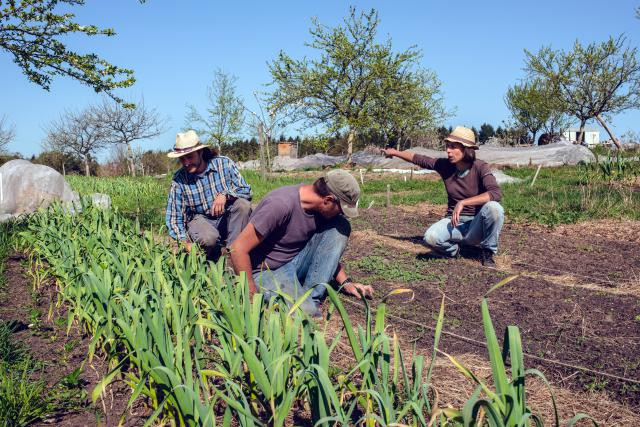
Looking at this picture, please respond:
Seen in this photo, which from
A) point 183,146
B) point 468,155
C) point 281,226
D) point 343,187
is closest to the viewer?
point 343,187

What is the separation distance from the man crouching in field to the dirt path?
553mm

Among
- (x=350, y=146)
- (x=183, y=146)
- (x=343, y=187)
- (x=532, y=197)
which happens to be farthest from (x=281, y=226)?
(x=350, y=146)

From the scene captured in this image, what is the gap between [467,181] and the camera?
4809mm

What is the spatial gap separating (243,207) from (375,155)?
20.4 meters

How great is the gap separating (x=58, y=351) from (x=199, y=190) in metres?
1.75

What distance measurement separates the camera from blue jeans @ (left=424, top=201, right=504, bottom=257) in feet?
15.1

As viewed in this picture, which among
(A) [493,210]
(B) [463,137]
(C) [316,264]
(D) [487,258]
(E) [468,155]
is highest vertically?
(B) [463,137]

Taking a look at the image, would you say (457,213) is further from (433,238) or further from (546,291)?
(546,291)

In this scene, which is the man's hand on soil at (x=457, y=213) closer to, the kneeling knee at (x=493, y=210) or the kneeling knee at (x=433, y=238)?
the kneeling knee at (x=493, y=210)

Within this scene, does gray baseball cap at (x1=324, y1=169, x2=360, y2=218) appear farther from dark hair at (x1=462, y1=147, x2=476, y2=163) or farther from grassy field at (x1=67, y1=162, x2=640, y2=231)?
dark hair at (x1=462, y1=147, x2=476, y2=163)

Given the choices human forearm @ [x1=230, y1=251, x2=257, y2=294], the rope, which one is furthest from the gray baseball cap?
the rope

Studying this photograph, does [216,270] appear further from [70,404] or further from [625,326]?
[625,326]

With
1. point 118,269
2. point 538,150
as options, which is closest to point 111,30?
point 118,269

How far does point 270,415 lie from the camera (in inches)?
79.6
